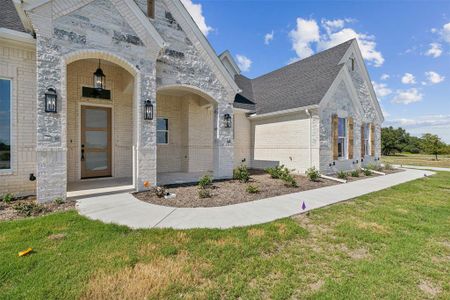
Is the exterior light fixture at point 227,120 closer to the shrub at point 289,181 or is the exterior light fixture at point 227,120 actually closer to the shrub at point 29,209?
the shrub at point 289,181

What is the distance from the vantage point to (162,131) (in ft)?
38.4

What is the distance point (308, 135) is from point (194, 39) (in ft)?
24.7

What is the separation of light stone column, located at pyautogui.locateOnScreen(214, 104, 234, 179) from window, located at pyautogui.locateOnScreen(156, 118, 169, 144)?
3409 millimetres

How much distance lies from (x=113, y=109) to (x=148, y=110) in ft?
10.3

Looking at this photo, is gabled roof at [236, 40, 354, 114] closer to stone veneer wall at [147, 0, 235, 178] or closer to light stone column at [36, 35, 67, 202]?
stone veneer wall at [147, 0, 235, 178]

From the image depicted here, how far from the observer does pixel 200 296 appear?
103 inches

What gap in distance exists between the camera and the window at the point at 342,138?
44.3 feet

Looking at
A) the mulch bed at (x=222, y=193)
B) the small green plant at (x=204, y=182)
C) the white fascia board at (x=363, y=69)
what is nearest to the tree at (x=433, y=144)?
the white fascia board at (x=363, y=69)

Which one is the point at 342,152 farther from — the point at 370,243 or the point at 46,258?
the point at 46,258

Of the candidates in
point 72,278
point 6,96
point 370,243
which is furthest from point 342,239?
point 6,96

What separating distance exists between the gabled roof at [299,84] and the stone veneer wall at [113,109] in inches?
321

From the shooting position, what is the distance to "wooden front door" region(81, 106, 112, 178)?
8.91 meters

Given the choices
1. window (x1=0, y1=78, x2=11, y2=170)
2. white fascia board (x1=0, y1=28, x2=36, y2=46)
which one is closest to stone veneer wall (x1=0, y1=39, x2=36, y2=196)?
window (x1=0, y1=78, x2=11, y2=170)

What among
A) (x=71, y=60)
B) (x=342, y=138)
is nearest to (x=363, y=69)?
(x=342, y=138)
